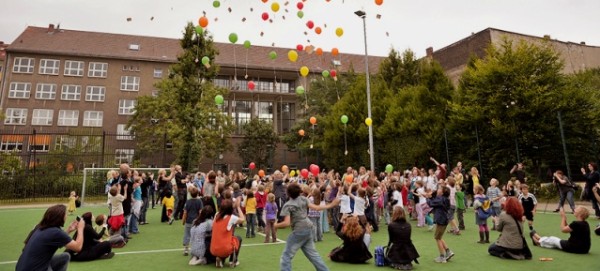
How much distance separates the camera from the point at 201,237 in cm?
736

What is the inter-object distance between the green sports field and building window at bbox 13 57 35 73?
41130 mm

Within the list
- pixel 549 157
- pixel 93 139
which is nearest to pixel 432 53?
pixel 549 157

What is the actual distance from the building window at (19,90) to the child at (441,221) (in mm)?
51547

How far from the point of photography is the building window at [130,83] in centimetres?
4668

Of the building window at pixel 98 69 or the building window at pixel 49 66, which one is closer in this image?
the building window at pixel 49 66

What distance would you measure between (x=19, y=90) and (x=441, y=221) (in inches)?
2075

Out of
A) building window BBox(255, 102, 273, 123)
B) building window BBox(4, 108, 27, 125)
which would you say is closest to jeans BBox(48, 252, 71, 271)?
building window BBox(255, 102, 273, 123)

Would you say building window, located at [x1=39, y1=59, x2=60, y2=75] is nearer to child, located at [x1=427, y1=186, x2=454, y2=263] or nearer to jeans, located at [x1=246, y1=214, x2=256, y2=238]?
jeans, located at [x1=246, y1=214, x2=256, y2=238]

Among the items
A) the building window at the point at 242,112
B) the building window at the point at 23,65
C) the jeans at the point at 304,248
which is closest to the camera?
the jeans at the point at 304,248

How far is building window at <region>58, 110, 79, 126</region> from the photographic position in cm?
4431

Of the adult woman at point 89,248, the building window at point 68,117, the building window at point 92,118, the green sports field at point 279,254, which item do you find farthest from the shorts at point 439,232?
the building window at point 68,117

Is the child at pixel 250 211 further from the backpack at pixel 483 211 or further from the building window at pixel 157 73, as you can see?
the building window at pixel 157 73

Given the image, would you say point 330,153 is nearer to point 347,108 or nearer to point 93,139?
point 347,108

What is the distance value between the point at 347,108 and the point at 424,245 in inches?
907
